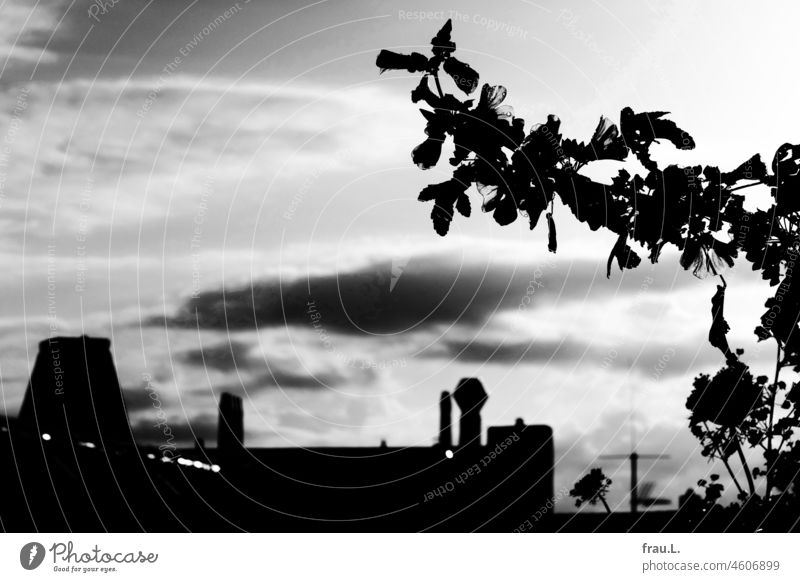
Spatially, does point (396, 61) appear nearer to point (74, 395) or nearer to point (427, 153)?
point (427, 153)

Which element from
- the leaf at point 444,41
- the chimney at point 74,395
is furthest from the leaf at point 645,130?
the chimney at point 74,395

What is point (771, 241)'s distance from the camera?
6109mm

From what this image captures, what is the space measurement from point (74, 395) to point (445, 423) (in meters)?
10.3

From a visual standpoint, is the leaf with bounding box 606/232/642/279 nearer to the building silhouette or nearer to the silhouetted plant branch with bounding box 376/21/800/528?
the silhouetted plant branch with bounding box 376/21/800/528

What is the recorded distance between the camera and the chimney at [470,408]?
2422 centimetres

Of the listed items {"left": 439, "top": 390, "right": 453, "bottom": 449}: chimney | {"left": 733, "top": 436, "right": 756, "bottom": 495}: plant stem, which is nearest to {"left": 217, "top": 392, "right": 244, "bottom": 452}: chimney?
{"left": 439, "top": 390, "right": 453, "bottom": 449}: chimney

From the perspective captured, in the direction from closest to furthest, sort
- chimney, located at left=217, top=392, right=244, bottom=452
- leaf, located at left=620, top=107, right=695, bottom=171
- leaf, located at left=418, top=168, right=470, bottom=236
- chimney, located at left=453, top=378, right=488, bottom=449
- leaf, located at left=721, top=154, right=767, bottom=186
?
leaf, located at left=418, top=168, right=470, bottom=236
leaf, located at left=620, top=107, right=695, bottom=171
leaf, located at left=721, top=154, right=767, bottom=186
chimney, located at left=453, top=378, right=488, bottom=449
chimney, located at left=217, top=392, right=244, bottom=452

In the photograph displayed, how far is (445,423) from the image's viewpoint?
26078mm

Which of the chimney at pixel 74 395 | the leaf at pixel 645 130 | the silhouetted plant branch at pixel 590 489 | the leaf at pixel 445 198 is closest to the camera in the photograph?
the leaf at pixel 445 198

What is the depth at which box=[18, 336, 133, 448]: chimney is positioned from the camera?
2303 cm
